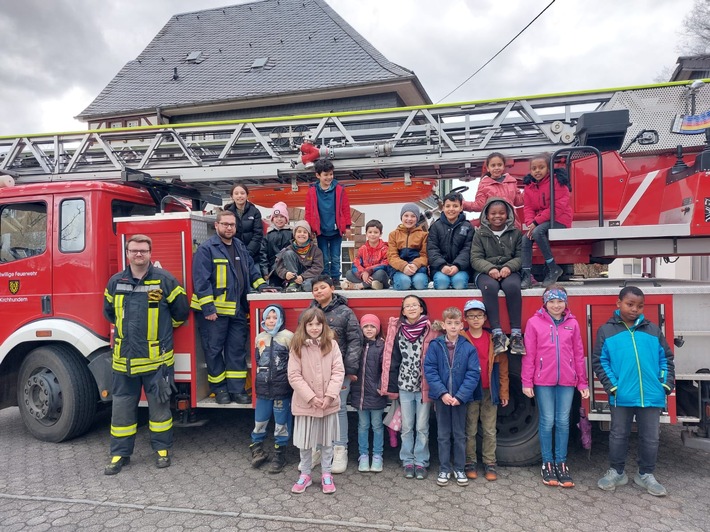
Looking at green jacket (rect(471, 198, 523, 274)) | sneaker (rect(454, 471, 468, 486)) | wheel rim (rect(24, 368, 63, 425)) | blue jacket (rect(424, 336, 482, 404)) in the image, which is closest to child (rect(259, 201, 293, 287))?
green jacket (rect(471, 198, 523, 274))

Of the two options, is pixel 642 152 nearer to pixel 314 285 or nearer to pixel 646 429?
pixel 646 429

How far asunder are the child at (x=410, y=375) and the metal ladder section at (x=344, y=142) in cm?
185

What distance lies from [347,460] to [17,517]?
2.49m

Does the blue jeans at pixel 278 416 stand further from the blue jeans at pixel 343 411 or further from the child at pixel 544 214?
the child at pixel 544 214

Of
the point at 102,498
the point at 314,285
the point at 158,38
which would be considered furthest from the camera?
the point at 158,38

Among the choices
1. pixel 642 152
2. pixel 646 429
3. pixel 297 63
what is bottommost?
pixel 646 429

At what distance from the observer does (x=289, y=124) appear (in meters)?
5.42

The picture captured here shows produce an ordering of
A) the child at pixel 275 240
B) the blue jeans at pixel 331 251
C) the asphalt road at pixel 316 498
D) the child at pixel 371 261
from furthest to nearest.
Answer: the blue jeans at pixel 331 251 → the child at pixel 275 240 → the child at pixel 371 261 → the asphalt road at pixel 316 498

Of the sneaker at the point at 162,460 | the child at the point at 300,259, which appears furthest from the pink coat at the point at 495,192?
the sneaker at the point at 162,460

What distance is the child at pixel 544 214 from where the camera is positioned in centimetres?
409

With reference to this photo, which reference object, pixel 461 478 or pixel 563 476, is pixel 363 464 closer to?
pixel 461 478

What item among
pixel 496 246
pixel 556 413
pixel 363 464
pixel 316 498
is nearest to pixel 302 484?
pixel 316 498

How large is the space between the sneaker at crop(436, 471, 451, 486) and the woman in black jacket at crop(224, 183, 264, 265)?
280 cm

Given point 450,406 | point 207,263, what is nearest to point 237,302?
point 207,263
